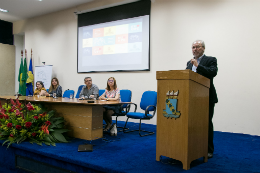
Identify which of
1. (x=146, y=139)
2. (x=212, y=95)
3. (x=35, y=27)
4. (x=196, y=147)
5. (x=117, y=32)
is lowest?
(x=146, y=139)

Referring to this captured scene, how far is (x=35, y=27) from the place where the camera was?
780cm

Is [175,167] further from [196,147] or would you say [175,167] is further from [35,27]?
[35,27]

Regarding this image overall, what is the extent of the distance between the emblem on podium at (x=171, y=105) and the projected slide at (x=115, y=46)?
3.16 metres

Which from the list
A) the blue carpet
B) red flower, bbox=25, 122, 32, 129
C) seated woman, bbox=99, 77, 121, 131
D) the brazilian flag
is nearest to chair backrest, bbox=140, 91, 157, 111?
seated woman, bbox=99, 77, 121, 131

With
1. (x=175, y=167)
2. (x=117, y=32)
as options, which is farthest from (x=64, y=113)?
(x=117, y=32)

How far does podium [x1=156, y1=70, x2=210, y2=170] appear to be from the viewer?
2018mm

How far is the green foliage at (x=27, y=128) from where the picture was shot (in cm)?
296

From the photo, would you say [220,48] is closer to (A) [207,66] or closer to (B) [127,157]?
(A) [207,66]

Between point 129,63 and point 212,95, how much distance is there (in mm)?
3291

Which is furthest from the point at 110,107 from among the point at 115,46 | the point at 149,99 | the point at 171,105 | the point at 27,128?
the point at 115,46

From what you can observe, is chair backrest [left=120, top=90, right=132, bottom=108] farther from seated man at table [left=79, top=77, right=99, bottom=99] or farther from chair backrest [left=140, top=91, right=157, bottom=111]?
seated man at table [left=79, top=77, right=99, bottom=99]

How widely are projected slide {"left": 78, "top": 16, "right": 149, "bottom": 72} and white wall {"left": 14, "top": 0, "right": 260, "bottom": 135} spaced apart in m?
0.21

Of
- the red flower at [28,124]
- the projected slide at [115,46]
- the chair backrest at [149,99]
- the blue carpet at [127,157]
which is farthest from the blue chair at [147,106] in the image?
the red flower at [28,124]

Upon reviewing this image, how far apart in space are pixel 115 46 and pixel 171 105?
3966 mm
